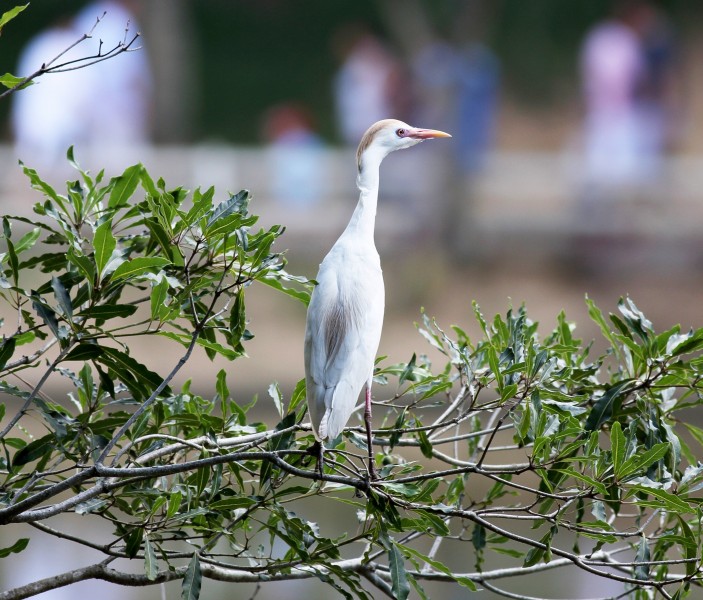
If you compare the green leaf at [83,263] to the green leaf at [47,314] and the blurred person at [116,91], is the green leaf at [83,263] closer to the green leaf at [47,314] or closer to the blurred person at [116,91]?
the green leaf at [47,314]

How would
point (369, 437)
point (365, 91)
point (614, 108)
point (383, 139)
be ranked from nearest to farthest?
point (369, 437) → point (383, 139) → point (614, 108) → point (365, 91)

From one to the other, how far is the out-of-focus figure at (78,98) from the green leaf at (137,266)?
572 centimetres

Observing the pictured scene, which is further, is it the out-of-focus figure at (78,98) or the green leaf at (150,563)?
the out-of-focus figure at (78,98)

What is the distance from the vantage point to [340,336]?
1918 millimetres

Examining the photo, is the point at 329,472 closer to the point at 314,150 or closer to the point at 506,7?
the point at 314,150

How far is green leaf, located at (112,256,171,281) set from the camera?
163 cm

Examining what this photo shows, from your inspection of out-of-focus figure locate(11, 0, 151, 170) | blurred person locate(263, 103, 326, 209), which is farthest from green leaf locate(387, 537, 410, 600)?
blurred person locate(263, 103, 326, 209)

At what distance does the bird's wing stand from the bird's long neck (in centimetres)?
8

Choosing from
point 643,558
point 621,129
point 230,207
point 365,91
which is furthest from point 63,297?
point 365,91

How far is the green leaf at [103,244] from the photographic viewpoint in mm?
1626

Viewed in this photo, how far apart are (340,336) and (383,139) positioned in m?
0.42

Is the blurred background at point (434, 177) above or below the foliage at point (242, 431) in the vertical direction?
above

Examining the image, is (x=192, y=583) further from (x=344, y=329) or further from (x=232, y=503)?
(x=344, y=329)

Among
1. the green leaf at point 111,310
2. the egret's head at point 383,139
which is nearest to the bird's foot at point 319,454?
the green leaf at point 111,310
